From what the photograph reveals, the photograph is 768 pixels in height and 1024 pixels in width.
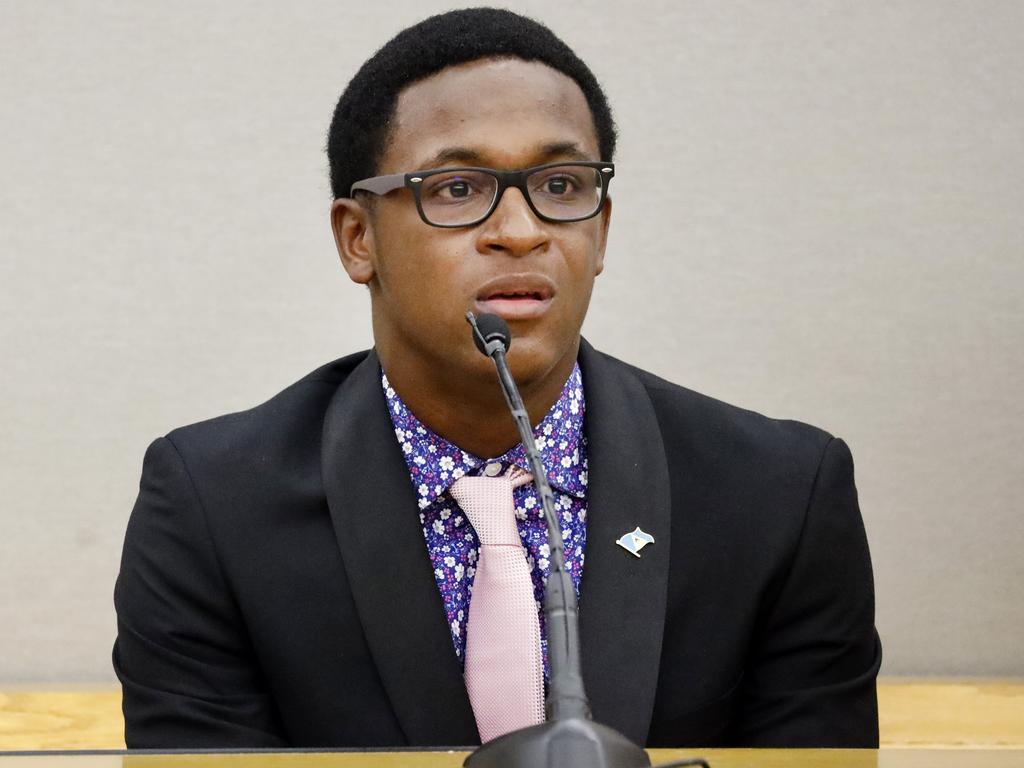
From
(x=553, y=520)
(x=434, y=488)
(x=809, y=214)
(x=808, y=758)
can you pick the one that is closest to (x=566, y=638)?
(x=553, y=520)

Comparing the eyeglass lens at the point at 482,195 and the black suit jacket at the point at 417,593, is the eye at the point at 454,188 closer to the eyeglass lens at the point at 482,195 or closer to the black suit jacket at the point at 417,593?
the eyeglass lens at the point at 482,195

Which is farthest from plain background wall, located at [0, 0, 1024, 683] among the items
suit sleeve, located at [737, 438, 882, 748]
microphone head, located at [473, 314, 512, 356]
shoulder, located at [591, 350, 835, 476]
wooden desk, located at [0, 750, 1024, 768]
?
wooden desk, located at [0, 750, 1024, 768]

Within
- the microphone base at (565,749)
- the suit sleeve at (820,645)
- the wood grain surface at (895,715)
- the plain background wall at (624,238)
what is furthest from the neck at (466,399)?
the wood grain surface at (895,715)

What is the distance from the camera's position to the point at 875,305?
249 cm

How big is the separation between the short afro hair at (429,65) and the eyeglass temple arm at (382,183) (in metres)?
0.04

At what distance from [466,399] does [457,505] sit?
115mm

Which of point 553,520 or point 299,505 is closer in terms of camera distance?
point 553,520

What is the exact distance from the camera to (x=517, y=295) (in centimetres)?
140

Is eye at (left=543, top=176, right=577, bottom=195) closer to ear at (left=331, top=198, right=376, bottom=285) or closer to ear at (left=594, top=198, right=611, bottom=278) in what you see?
ear at (left=594, top=198, right=611, bottom=278)

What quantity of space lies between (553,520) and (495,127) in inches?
23.2

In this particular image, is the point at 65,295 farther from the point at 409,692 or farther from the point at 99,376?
the point at 409,692

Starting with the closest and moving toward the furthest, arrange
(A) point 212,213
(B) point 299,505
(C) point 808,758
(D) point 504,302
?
(C) point 808,758 < (D) point 504,302 < (B) point 299,505 < (A) point 212,213

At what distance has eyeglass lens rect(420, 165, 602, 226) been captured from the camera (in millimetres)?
1424

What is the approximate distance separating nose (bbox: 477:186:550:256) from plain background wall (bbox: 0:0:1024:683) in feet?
3.56
